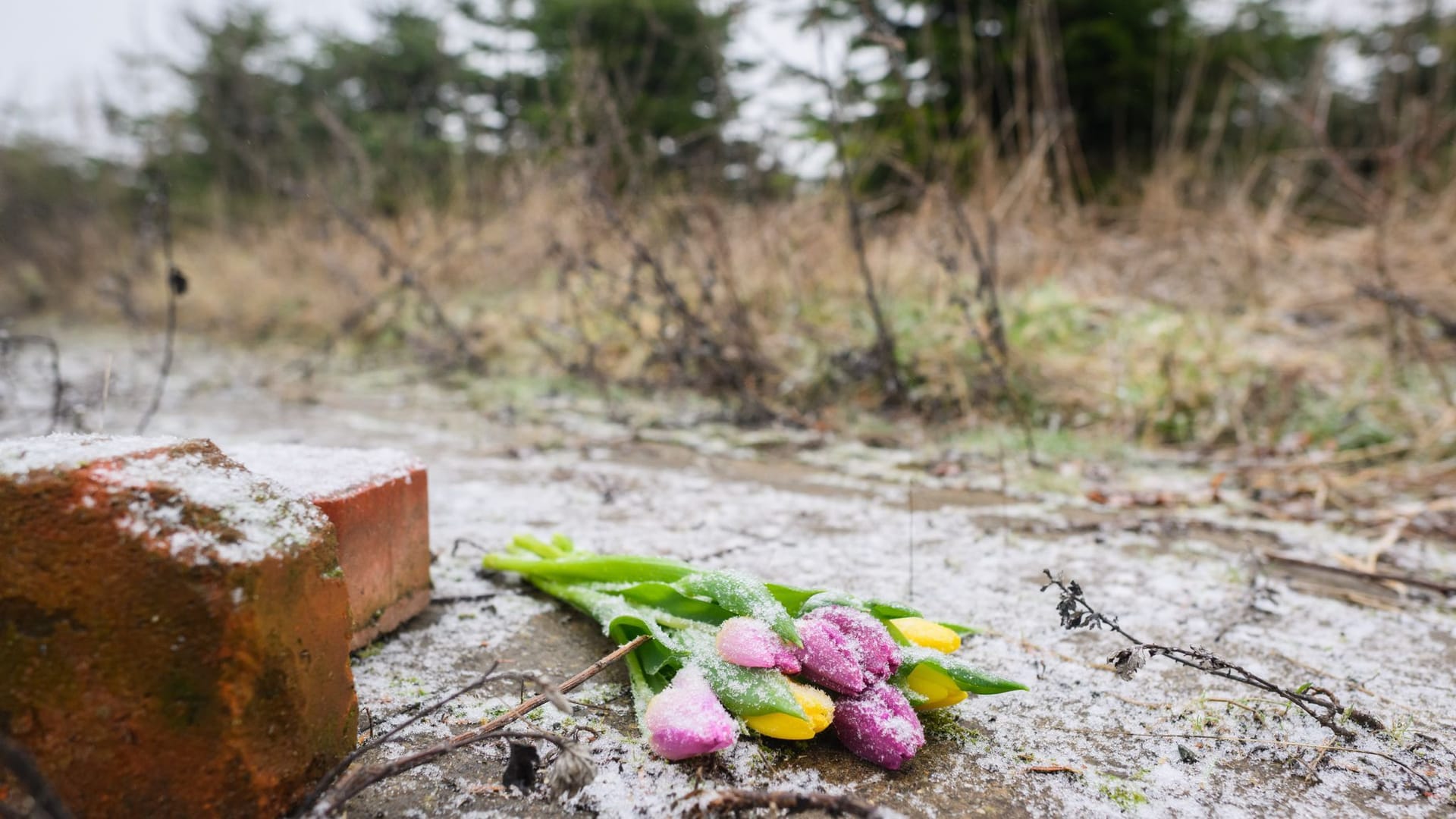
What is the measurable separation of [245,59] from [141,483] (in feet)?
46.3

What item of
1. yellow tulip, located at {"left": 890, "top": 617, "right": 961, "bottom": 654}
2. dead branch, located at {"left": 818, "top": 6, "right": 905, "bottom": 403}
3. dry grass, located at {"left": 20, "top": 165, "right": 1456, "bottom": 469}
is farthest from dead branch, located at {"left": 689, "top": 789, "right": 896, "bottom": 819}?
dead branch, located at {"left": 818, "top": 6, "right": 905, "bottom": 403}

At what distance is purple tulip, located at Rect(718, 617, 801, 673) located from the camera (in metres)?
0.97

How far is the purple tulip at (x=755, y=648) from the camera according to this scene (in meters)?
0.97

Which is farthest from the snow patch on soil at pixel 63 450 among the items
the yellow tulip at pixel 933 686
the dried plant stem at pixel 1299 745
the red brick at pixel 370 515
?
the dried plant stem at pixel 1299 745

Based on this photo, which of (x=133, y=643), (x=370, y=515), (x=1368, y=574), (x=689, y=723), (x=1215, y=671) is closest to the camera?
(x=133, y=643)

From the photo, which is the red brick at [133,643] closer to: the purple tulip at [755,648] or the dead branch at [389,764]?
the dead branch at [389,764]

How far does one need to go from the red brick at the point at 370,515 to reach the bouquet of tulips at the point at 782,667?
0.37m

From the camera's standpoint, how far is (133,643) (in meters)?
0.75

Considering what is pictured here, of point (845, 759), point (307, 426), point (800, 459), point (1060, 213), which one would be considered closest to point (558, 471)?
point (800, 459)

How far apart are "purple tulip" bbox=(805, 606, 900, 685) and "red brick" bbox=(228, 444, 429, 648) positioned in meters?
0.67

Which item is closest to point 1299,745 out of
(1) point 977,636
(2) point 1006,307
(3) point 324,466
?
(1) point 977,636

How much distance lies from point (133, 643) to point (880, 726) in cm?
76

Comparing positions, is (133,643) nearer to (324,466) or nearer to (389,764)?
(389,764)

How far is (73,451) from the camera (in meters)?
0.81
